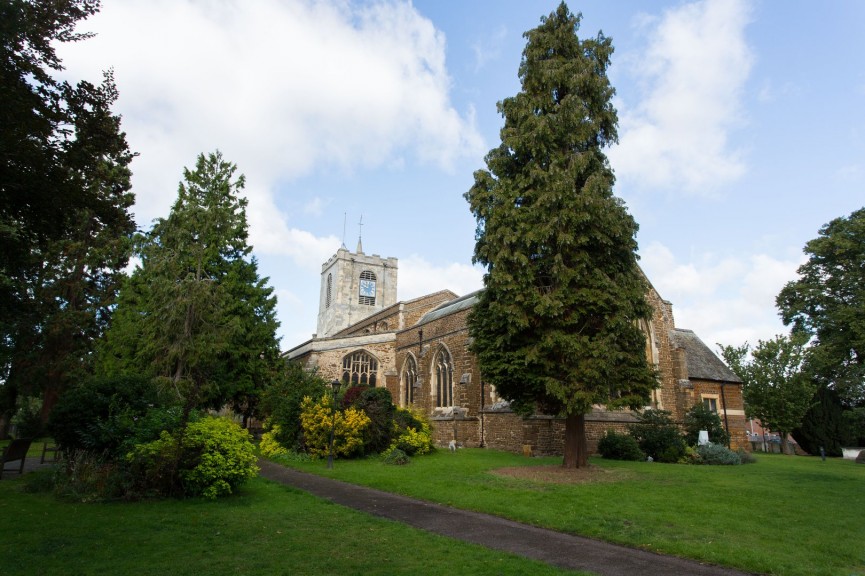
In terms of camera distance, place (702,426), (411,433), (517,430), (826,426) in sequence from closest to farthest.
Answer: (411,433), (517,430), (702,426), (826,426)

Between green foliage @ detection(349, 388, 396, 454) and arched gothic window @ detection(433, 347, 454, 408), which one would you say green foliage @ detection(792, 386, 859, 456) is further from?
green foliage @ detection(349, 388, 396, 454)

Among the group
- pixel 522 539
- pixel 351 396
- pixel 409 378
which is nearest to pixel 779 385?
pixel 409 378

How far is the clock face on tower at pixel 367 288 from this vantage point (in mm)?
65062

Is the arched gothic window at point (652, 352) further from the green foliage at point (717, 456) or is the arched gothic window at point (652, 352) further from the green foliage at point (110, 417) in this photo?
the green foliage at point (110, 417)

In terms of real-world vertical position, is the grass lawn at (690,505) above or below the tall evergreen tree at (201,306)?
below

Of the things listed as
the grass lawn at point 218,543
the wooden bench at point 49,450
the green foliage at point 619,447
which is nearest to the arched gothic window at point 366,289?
the green foliage at point 619,447

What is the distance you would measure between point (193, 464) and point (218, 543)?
3563mm

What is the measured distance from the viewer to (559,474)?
1389cm

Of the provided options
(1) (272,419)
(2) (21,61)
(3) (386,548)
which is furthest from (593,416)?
(2) (21,61)

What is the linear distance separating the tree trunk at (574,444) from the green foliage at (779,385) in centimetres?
1948

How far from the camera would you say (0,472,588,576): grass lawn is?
19.1 feet

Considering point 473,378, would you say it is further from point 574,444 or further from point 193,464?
point 193,464

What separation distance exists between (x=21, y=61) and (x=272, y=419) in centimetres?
1492

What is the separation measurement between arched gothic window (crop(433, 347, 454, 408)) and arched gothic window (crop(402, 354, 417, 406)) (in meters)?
2.68
